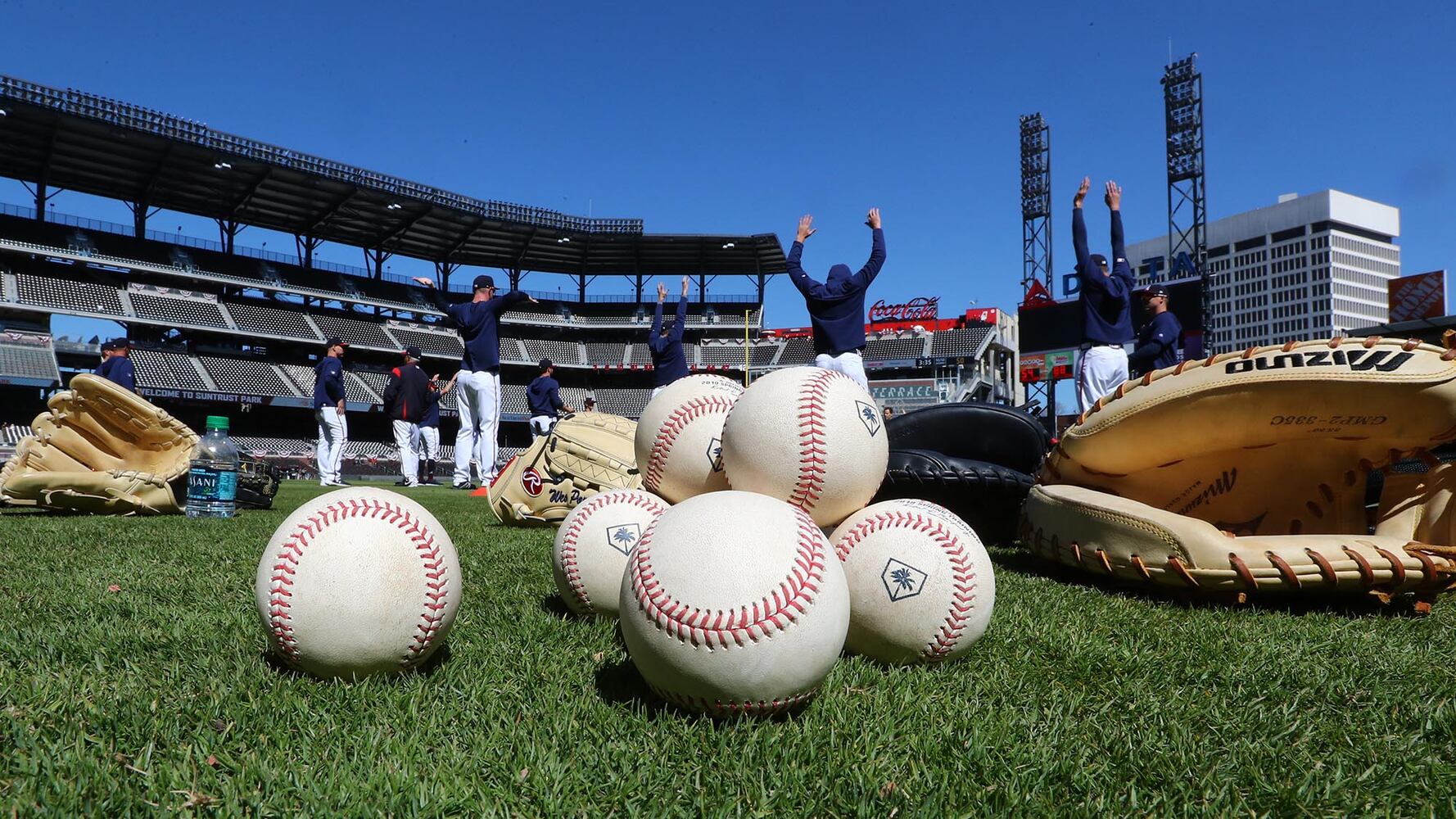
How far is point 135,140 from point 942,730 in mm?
30372

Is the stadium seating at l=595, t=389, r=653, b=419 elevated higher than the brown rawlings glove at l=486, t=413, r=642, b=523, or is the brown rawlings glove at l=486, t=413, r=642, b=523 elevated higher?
the stadium seating at l=595, t=389, r=653, b=419

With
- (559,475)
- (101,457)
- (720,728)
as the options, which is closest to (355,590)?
(720,728)

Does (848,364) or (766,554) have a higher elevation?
(848,364)

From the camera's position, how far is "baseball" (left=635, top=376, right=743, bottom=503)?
308 cm

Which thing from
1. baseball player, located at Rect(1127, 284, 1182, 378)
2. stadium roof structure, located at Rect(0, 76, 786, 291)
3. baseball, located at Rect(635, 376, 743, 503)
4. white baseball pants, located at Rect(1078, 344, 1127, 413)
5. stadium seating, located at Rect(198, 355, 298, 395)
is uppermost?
stadium roof structure, located at Rect(0, 76, 786, 291)

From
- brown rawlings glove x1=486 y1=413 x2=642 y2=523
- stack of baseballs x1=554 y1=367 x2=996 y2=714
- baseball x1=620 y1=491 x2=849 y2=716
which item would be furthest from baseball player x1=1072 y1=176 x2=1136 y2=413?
baseball x1=620 y1=491 x2=849 y2=716

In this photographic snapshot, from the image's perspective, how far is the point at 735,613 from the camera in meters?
1.81

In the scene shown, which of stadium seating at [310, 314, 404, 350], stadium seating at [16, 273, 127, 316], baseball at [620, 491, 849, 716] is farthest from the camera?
stadium seating at [310, 314, 404, 350]

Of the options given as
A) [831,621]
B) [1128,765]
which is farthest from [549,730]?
[1128,765]

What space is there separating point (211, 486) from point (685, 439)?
512 cm

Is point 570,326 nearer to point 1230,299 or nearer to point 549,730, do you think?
point 549,730

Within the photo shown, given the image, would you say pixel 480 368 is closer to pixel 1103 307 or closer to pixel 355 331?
pixel 1103 307

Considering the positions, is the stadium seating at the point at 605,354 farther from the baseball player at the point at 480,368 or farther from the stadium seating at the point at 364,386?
the baseball player at the point at 480,368

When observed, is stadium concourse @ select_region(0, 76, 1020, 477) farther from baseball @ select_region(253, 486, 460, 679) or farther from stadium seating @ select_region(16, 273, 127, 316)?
baseball @ select_region(253, 486, 460, 679)
